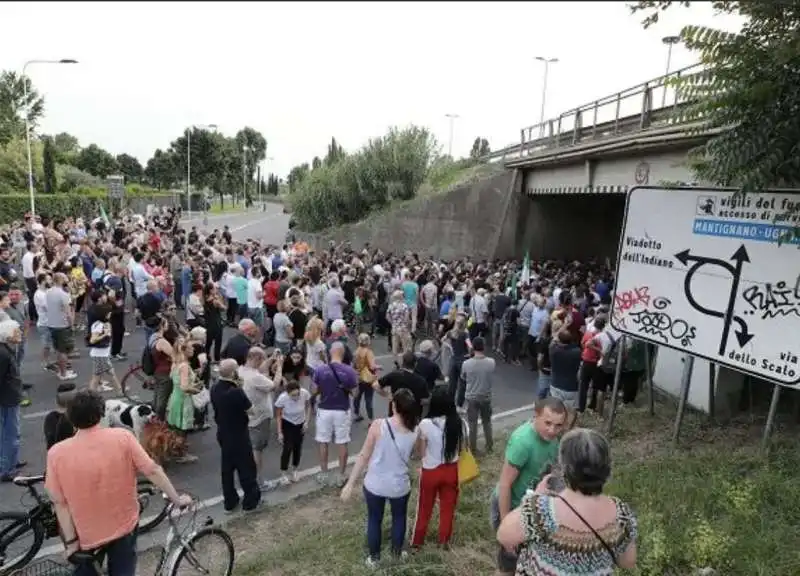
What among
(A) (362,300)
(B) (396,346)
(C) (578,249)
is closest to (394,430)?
(B) (396,346)

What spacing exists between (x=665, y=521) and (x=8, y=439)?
692cm

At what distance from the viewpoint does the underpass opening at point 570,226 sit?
84.6 ft

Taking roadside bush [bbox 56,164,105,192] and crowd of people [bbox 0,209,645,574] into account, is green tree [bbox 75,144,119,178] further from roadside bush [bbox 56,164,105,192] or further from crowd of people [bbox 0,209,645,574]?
crowd of people [bbox 0,209,645,574]

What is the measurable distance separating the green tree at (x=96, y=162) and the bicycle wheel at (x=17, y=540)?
74721 millimetres

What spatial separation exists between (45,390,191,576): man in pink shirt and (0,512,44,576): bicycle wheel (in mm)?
1702

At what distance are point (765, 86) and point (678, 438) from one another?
13.3ft

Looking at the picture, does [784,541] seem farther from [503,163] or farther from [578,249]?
[578,249]

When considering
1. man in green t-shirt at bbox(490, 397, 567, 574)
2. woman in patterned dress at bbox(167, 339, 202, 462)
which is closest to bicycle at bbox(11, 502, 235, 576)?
man in green t-shirt at bbox(490, 397, 567, 574)

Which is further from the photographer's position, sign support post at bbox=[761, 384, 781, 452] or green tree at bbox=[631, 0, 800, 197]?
sign support post at bbox=[761, 384, 781, 452]

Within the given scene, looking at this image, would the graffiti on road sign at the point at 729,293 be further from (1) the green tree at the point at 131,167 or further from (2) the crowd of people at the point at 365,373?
(1) the green tree at the point at 131,167

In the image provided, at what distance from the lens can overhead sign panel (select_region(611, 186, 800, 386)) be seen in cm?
538

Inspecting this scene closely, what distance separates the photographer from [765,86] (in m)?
5.00

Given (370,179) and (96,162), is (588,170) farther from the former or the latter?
(96,162)

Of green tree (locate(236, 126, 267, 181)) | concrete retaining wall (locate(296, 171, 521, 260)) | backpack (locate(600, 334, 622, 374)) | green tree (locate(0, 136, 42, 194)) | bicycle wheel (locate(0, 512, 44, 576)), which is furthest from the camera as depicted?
green tree (locate(236, 126, 267, 181))
